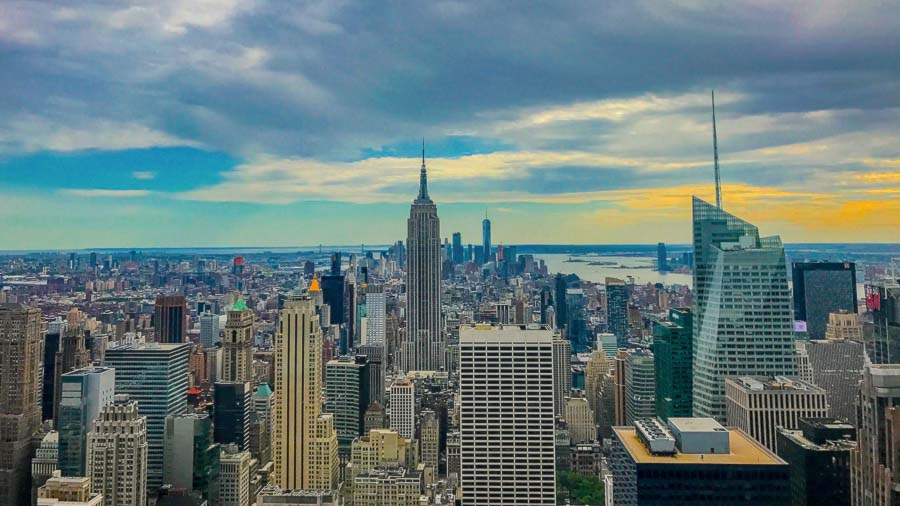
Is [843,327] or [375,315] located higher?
[843,327]

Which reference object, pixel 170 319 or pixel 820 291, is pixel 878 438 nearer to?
pixel 820 291

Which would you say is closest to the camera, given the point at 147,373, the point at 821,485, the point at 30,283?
the point at 821,485

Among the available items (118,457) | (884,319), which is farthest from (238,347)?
(884,319)

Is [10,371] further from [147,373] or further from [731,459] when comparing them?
[731,459]

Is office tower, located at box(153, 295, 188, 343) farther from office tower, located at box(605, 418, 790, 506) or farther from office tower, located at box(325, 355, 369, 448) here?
office tower, located at box(605, 418, 790, 506)

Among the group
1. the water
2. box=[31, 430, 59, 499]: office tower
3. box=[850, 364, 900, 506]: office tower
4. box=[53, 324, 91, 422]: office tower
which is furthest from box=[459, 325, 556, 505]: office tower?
box=[53, 324, 91, 422]: office tower

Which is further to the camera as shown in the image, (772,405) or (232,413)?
(232,413)

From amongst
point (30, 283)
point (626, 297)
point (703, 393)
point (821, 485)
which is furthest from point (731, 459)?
point (626, 297)
